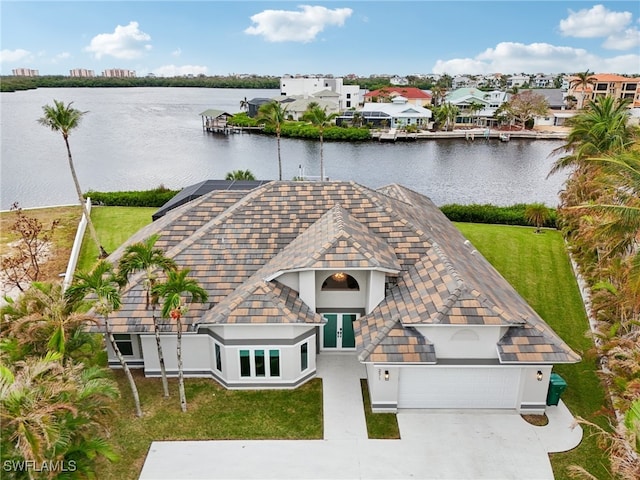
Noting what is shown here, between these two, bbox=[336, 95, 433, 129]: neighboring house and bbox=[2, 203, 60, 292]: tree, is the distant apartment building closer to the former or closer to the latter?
bbox=[336, 95, 433, 129]: neighboring house

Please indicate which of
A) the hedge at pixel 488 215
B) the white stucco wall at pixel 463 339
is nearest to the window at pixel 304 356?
the white stucco wall at pixel 463 339

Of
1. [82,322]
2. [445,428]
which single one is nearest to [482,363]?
[445,428]

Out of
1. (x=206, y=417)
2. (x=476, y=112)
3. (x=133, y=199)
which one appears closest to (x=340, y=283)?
(x=206, y=417)

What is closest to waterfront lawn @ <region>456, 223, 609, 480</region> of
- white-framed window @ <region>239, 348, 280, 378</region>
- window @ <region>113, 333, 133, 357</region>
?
white-framed window @ <region>239, 348, 280, 378</region>

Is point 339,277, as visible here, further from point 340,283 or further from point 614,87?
point 614,87

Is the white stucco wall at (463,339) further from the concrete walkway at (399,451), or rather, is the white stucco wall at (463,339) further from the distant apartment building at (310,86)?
the distant apartment building at (310,86)

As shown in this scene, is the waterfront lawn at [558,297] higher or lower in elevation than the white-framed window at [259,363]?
lower
